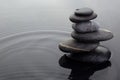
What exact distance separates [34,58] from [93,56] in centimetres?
31

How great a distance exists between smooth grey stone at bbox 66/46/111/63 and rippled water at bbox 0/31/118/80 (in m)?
0.06

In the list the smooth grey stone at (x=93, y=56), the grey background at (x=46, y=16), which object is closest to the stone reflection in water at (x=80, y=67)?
the smooth grey stone at (x=93, y=56)

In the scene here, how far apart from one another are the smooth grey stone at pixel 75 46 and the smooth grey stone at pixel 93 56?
3cm

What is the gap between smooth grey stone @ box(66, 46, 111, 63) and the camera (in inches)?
61.4

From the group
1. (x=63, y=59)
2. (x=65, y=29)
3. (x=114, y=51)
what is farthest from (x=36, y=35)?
(x=114, y=51)

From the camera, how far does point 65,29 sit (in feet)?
6.54

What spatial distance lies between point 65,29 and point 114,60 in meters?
0.49

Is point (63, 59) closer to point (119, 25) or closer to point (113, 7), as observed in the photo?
point (119, 25)

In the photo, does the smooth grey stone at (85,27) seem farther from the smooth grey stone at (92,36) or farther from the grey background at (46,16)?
the grey background at (46,16)

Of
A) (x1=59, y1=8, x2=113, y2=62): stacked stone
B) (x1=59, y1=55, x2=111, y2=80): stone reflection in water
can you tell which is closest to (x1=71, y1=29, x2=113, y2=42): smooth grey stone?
(x1=59, y1=8, x2=113, y2=62): stacked stone

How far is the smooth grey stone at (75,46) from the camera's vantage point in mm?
1552

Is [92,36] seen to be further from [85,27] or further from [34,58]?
[34,58]

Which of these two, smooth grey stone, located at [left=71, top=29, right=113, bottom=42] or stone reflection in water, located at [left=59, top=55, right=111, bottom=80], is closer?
stone reflection in water, located at [left=59, top=55, right=111, bottom=80]

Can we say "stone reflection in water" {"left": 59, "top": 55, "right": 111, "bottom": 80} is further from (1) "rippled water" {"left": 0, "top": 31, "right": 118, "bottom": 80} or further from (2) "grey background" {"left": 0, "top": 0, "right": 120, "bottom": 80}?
(2) "grey background" {"left": 0, "top": 0, "right": 120, "bottom": 80}
